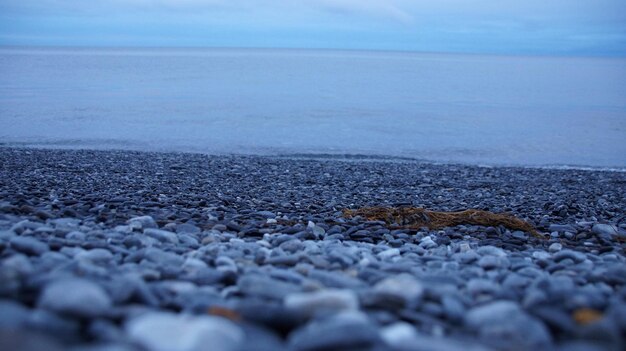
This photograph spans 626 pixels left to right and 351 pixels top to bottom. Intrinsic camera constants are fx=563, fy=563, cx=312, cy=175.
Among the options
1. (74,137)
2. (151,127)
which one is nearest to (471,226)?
(74,137)

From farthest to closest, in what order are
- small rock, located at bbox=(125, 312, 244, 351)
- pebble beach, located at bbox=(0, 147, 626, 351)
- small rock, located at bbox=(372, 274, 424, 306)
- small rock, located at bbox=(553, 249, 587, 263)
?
small rock, located at bbox=(553, 249, 587, 263), small rock, located at bbox=(372, 274, 424, 306), pebble beach, located at bbox=(0, 147, 626, 351), small rock, located at bbox=(125, 312, 244, 351)

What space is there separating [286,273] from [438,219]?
3744mm

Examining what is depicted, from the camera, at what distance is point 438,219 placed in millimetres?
6559

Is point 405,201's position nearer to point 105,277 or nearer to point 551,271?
point 551,271

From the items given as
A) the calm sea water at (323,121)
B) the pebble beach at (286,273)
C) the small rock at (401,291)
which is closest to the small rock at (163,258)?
the pebble beach at (286,273)

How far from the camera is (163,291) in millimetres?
2775

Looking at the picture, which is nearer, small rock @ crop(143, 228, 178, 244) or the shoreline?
small rock @ crop(143, 228, 178, 244)

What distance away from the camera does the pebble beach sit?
2.10 meters

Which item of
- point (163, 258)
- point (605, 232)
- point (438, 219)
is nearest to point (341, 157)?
point (438, 219)

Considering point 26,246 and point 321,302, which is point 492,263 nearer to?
point 321,302

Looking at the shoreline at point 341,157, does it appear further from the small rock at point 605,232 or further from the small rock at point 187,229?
the small rock at point 187,229

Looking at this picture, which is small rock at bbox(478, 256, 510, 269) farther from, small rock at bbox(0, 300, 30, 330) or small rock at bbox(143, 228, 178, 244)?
small rock at bbox(0, 300, 30, 330)

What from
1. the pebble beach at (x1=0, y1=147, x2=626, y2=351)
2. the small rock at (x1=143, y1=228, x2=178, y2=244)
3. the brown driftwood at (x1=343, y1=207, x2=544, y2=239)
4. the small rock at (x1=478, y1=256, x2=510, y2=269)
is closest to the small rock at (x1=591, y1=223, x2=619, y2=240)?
the pebble beach at (x1=0, y1=147, x2=626, y2=351)

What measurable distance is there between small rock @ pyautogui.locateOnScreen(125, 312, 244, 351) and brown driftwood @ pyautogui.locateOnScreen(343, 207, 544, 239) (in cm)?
427
